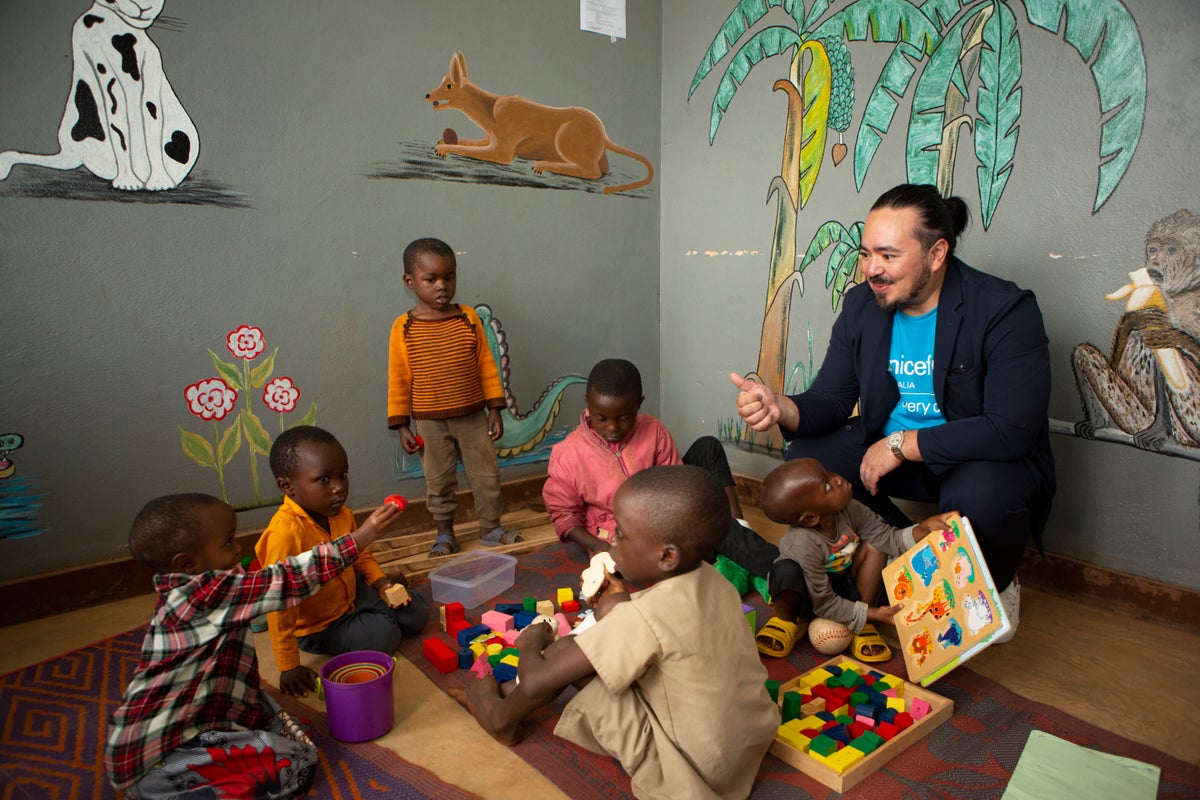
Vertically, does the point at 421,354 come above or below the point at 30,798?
above

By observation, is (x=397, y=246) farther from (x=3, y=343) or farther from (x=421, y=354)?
(x=3, y=343)

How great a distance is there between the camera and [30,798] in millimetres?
1928

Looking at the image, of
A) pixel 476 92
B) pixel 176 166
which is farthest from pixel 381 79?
pixel 176 166

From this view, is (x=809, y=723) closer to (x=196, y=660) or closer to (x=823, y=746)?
(x=823, y=746)

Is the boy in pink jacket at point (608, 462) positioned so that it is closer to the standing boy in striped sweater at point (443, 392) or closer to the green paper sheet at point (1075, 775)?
the standing boy in striped sweater at point (443, 392)

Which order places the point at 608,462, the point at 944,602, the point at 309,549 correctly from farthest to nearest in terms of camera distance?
the point at 608,462
the point at 309,549
the point at 944,602

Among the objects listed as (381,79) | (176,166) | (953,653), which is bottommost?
(953,653)

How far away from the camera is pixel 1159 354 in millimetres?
2781

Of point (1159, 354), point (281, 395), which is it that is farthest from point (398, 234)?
point (1159, 354)

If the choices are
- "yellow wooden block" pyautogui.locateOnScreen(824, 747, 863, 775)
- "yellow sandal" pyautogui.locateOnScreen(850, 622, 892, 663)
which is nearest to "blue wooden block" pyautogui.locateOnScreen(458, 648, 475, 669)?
"yellow wooden block" pyautogui.locateOnScreen(824, 747, 863, 775)

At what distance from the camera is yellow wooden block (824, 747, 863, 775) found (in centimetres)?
193

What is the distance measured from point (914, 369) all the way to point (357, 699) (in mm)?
2189

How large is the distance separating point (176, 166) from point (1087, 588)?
4008 mm

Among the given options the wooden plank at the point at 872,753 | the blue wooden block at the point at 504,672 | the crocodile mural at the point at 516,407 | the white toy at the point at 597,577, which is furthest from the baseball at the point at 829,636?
the crocodile mural at the point at 516,407
